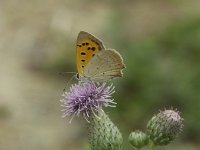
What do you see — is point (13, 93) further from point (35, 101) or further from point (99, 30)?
point (99, 30)

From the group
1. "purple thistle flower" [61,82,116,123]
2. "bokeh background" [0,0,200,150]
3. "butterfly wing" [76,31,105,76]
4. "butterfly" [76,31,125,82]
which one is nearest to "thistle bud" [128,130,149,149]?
"purple thistle flower" [61,82,116,123]

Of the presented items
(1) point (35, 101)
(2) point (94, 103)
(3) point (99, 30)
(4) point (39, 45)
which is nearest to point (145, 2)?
(3) point (99, 30)

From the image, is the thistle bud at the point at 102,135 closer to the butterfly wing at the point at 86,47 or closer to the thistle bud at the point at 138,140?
the thistle bud at the point at 138,140

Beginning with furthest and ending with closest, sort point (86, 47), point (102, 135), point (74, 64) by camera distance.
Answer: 1. point (74, 64)
2. point (102, 135)
3. point (86, 47)

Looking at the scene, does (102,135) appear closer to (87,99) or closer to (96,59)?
(87,99)

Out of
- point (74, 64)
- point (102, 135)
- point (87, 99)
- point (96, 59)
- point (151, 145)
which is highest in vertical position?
point (74, 64)

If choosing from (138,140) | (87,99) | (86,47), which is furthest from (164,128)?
(86,47)

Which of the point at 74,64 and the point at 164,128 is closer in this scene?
the point at 164,128

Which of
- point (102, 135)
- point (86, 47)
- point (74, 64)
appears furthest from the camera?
point (74, 64)
